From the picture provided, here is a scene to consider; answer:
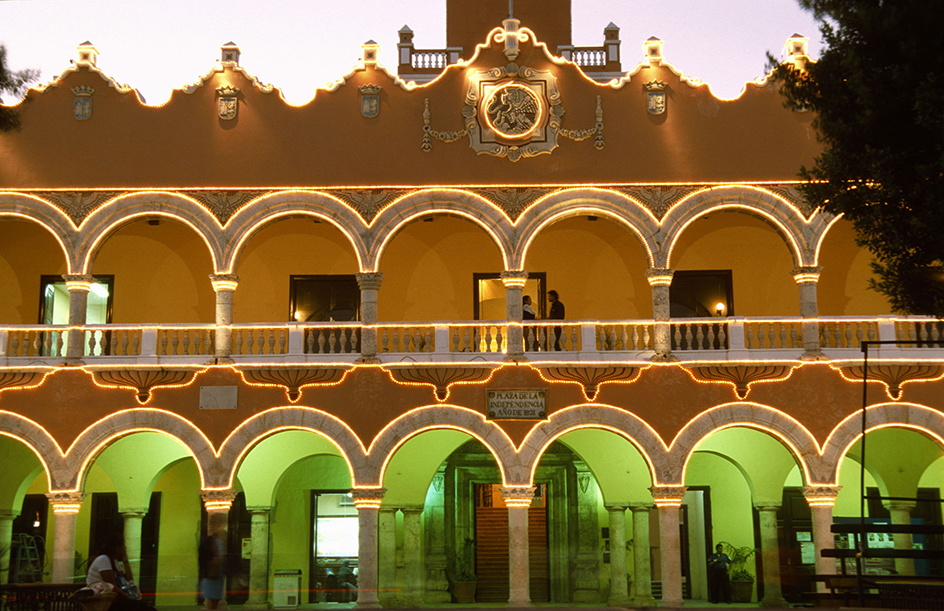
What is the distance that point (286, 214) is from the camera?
55.4 ft

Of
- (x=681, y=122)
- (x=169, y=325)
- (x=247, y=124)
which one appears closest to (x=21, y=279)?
(x=169, y=325)

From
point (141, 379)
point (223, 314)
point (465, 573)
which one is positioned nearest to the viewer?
point (141, 379)

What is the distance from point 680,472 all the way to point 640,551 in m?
3.20

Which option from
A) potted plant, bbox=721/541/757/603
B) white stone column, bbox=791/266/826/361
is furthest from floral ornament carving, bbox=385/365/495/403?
potted plant, bbox=721/541/757/603

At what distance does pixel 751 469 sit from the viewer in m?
18.6

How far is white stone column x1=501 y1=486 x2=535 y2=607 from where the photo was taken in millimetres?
15764

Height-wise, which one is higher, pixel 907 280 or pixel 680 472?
pixel 907 280

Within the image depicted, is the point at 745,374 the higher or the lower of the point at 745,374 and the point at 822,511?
the higher

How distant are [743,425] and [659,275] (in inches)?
106

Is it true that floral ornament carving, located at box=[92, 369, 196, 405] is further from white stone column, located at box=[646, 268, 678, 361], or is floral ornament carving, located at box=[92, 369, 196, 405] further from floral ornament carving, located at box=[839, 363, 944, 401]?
floral ornament carving, located at box=[839, 363, 944, 401]

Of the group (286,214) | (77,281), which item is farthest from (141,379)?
(286,214)

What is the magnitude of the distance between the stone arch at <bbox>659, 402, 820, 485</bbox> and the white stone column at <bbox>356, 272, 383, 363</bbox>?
195 inches

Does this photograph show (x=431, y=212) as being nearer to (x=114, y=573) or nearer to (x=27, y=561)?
(x=114, y=573)

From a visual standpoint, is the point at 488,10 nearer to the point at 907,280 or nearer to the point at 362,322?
the point at 362,322
